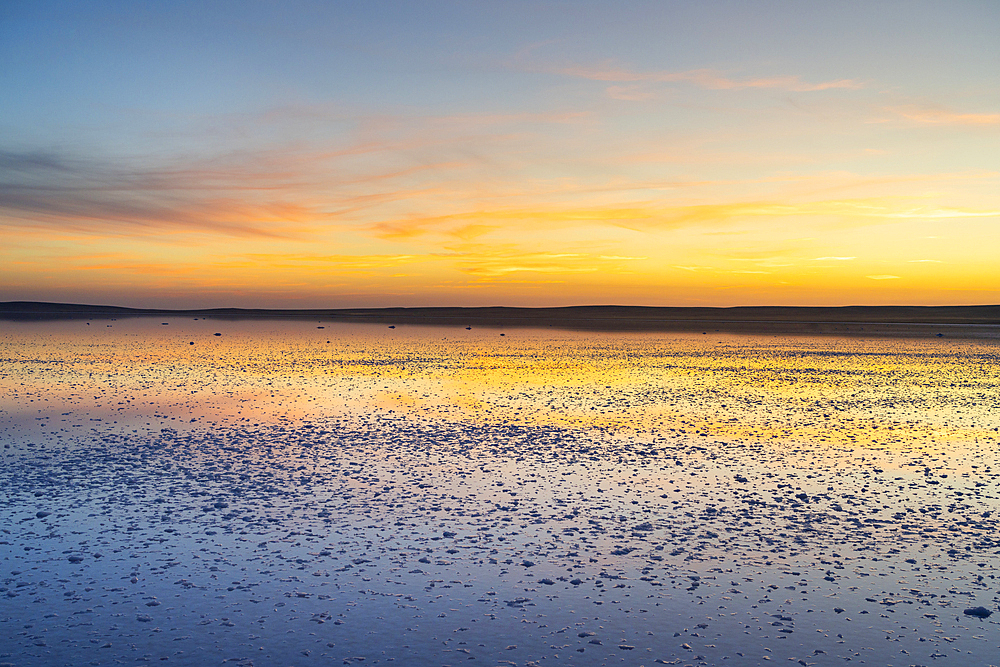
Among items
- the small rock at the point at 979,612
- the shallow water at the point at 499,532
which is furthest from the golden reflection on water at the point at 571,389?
the small rock at the point at 979,612

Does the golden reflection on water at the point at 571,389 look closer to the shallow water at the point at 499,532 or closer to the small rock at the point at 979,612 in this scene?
the shallow water at the point at 499,532

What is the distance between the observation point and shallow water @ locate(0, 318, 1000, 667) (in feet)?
17.3

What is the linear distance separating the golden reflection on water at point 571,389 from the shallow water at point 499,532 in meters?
0.18

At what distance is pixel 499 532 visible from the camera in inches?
297

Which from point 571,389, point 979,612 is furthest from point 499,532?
point 571,389

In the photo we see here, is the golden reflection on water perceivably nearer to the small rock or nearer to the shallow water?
the shallow water

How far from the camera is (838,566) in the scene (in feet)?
21.6

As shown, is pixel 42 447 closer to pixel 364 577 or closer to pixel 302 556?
pixel 302 556

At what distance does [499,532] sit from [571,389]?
1209 centimetres

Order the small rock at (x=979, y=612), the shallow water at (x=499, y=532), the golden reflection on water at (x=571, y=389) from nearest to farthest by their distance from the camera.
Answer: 1. the shallow water at (x=499, y=532)
2. the small rock at (x=979, y=612)
3. the golden reflection on water at (x=571, y=389)

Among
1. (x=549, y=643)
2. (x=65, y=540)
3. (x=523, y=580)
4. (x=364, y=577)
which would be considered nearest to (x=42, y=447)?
(x=65, y=540)

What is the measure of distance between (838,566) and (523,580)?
2903 mm

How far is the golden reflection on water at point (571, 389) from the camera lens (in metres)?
14.1

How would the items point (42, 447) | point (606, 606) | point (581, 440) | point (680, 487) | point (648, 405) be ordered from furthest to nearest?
point (648, 405) < point (581, 440) < point (42, 447) < point (680, 487) < point (606, 606)
